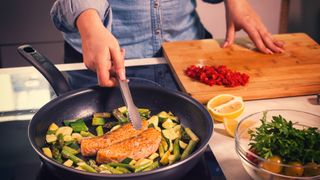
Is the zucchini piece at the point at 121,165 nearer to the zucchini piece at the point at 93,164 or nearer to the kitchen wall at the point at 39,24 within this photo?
the zucchini piece at the point at 93,164

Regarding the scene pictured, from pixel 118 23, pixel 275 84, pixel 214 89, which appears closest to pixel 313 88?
pixel 275 84

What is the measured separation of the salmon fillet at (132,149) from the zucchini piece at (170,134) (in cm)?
4

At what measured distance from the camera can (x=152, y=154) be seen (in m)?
1.00

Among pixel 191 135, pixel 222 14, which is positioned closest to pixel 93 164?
pixel 191 135

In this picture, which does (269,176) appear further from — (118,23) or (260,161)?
(118,23)

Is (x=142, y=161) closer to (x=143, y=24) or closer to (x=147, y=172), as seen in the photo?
(x=147, y=172)

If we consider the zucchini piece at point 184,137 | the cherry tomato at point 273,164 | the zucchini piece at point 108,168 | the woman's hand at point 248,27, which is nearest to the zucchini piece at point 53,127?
the zucchini piece at point 108,168

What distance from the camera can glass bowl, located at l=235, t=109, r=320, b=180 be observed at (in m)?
0.82

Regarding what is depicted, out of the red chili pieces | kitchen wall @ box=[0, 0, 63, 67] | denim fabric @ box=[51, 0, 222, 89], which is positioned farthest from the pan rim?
kitchen wall @ box=[0, 0, 63, 67]

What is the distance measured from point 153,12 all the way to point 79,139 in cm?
81

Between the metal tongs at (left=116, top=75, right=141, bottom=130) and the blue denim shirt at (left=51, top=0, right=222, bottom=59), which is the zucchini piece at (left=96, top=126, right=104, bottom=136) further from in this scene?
the blue denim shirt at (left=51, top=0, right=222, bottom=59)

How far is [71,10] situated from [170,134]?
0.58 metres

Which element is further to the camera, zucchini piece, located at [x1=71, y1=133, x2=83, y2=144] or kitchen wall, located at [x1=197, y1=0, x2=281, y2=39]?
kitchen wall, located at [x1=197, y1=0, x2=281, y2=39]

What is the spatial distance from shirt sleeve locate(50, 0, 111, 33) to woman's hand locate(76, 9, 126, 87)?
10 cm
